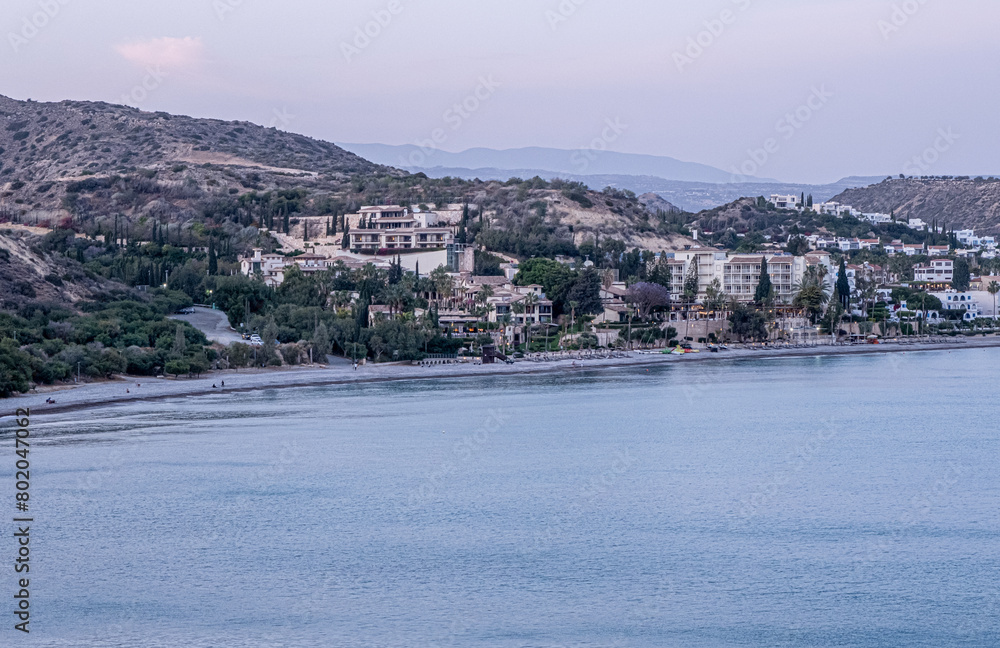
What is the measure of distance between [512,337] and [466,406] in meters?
17.5

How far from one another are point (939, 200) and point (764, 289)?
10793 centimetres

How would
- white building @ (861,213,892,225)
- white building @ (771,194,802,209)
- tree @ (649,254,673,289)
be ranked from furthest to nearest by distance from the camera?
1. white building @ (771,194,802,209)
2. white building @ (861,213,892,225)
3. tree @ (649,254,673,289)

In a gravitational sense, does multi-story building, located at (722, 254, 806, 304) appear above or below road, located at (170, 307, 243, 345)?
above

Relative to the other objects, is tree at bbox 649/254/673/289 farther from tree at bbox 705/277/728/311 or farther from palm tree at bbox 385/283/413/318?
palm tree at bbox 385/283/413/318

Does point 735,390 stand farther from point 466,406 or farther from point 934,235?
point 934,235

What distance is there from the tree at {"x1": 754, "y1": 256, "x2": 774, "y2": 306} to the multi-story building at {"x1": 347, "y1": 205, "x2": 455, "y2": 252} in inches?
714

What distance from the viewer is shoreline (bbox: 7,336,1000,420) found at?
38.8m

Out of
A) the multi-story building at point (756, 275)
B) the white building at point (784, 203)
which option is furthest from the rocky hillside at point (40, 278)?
the white building at point (784, 203)

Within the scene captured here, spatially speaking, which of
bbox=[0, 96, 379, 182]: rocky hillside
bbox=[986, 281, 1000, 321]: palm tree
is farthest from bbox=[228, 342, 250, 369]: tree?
bbox=[0, 96, 379, 182]: rocky hillside

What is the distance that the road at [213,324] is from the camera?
51.5 meters

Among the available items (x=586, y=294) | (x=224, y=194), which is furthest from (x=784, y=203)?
(x=586, y=294)

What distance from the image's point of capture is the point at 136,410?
127 ft

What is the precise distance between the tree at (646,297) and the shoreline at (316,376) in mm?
3878

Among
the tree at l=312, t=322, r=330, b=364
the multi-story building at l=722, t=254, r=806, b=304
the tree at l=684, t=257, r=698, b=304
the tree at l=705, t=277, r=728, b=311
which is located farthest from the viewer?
the multi-story building at l=722, t=254, r=806, b=304
